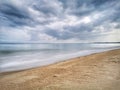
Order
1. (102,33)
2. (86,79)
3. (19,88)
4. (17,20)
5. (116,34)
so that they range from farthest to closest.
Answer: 1. (17,20)
2. (102,33)
3. (116,34)
4. (86,79)
5. (19,88)

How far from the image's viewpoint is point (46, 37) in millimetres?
2695

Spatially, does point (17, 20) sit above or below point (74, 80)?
above

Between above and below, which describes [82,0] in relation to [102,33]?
above

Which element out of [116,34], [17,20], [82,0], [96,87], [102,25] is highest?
[82,0]

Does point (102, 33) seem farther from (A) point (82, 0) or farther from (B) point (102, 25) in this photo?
(A) point (82, 0)

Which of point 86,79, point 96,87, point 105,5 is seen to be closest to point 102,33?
point 105,5

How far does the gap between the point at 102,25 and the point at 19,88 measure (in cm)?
174

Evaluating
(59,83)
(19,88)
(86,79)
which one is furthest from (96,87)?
(19,88)

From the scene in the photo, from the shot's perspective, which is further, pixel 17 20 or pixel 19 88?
pixel 17 20

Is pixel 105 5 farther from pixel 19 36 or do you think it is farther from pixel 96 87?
pixel 19 36

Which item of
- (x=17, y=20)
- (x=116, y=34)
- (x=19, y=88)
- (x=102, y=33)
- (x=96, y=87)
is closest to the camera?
(x=96, y=87)

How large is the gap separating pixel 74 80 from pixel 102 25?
1245 mm

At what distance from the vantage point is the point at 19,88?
152 cm

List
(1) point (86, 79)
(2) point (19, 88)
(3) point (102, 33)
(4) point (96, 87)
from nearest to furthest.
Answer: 1. (4) point (96, 87)
2. (2) point (19, 88)
3. (1) point (86, 79)
4. (3) point (102, 33)
